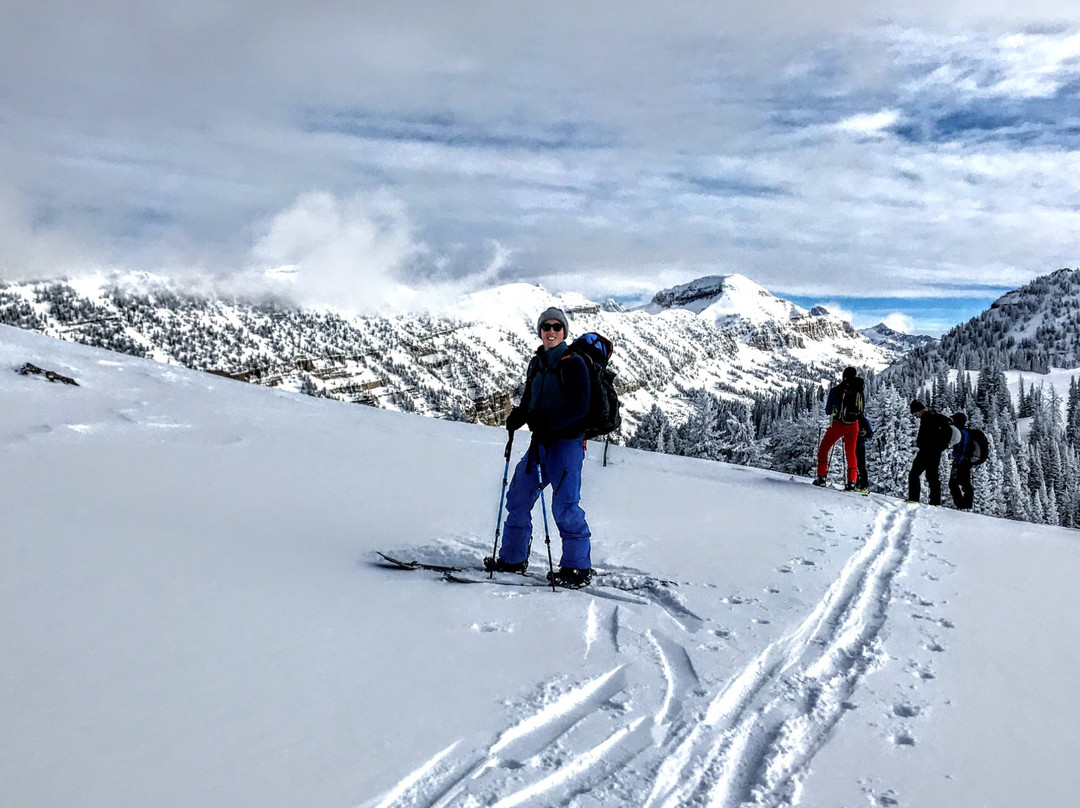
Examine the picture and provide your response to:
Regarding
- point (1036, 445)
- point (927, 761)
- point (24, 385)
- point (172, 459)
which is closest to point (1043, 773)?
point (927, 761)

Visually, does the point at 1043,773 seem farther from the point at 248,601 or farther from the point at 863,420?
the point at 863,420

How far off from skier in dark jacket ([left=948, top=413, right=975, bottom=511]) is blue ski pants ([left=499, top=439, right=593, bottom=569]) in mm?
12034

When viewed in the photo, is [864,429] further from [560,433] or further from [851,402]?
[560,433]

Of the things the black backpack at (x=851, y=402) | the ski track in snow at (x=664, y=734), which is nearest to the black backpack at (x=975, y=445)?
the black backpack at (x=851, y=402)

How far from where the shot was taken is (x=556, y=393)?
6.48 metres

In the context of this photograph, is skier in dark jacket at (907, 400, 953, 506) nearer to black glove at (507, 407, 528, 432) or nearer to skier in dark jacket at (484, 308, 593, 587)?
skier in dark jacket at (484, 308, 593, 587)

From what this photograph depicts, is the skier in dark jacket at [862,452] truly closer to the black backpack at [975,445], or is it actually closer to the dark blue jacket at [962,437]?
the dark blue jacket at [962,437]

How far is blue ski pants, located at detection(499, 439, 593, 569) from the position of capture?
6.32 m

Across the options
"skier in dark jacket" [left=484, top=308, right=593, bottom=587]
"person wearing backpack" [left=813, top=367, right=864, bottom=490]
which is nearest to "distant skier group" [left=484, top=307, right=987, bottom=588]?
"skier in dark jacket" [left=484, top=308, right=593, bottom=587]

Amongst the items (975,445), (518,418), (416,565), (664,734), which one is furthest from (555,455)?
(975,445)

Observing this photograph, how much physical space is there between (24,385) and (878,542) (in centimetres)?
1507

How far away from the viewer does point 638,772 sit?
3.22m

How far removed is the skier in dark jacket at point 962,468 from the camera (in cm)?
1452

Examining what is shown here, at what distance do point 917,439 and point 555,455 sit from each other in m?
11.6
